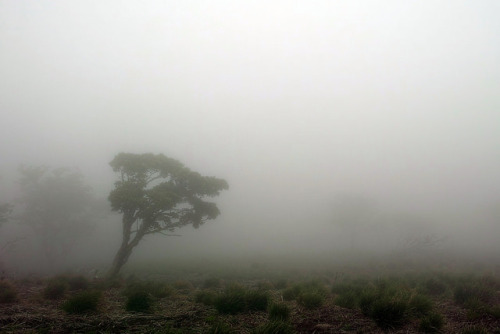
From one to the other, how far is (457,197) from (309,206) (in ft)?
363

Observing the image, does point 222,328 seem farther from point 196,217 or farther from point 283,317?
point 196,217

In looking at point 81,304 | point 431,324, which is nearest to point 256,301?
point 431,324

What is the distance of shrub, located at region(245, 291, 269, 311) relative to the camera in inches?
323

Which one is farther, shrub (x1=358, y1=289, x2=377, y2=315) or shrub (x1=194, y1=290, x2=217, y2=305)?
shrub (x1=194, y1=290, x2=217, y2=305)

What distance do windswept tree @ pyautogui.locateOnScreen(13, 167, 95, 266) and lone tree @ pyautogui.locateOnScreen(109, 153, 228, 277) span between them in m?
21.2

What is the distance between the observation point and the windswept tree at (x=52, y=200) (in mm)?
34312

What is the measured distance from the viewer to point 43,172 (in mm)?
33875

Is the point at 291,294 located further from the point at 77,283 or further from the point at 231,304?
the point at 77,283

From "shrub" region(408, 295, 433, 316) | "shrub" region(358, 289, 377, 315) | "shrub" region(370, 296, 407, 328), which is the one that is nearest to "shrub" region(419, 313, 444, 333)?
"shrub" region(370, 296, 407, 328)

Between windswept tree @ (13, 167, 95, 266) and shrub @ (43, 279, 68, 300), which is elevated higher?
windswept tree @ (13, 167, 95, 266)

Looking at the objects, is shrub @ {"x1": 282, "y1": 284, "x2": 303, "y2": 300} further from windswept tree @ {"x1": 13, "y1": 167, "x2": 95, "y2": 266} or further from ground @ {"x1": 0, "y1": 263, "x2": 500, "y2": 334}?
windswept tree @ {"x1": 13, "y1": 167, "x2": 95, "y2": 266}

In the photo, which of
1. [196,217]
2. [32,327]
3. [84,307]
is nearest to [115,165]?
[196,217]

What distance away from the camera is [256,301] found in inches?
329

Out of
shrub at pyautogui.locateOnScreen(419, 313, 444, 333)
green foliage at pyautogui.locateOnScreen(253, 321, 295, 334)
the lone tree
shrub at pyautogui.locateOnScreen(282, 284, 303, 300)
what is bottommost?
shrub at pyautogui.locateOnScreen(282, 284, 303, 300)
